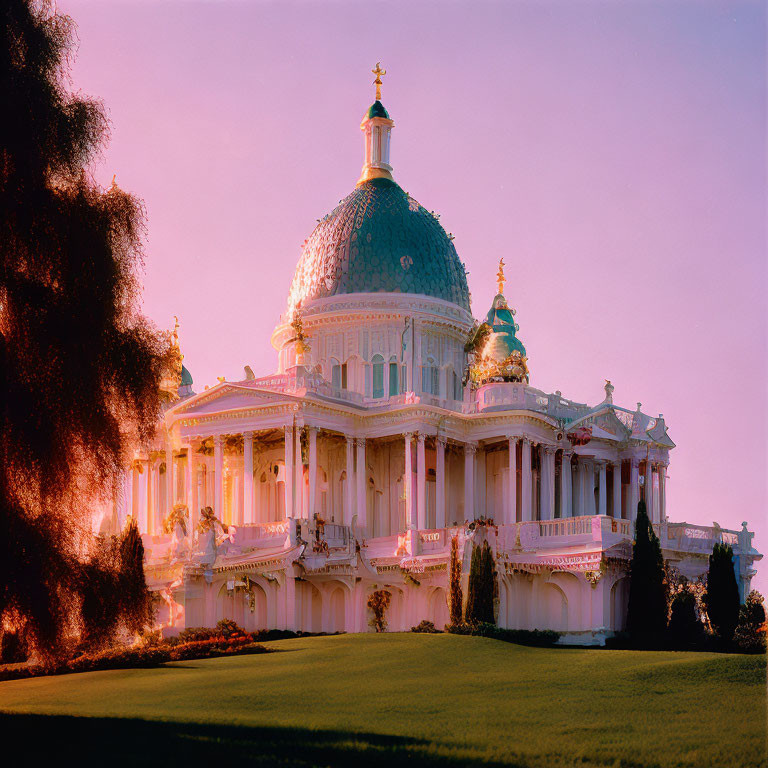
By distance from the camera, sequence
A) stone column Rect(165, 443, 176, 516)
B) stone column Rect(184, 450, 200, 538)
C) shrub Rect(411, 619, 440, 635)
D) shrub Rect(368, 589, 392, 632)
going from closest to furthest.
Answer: shrub Rect(411, 619, 440, 635) → shrub Rect(368, 589, 392, 632) → stone column Rect(184, 450, 200, 538) → stone column Rect(165, 443, 176, 516)

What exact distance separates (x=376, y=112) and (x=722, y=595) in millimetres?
32554

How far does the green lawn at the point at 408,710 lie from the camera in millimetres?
24719

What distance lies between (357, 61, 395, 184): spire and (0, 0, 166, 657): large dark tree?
1629 inches

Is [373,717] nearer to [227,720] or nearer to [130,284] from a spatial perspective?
[227,720]

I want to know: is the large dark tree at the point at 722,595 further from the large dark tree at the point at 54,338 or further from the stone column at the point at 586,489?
the large dark tree at the point at 54,338

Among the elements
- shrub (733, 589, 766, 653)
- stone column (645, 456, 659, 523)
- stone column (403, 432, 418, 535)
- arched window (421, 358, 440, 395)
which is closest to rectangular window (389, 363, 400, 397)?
arched window (421, 358, 440, 395)

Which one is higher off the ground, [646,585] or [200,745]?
[646,585]

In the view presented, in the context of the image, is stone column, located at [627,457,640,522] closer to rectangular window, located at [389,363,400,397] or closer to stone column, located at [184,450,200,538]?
rectangular window, located at [389,363,400,397]

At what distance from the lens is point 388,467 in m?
63.9

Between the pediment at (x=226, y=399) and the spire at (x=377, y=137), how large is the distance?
52.6ft

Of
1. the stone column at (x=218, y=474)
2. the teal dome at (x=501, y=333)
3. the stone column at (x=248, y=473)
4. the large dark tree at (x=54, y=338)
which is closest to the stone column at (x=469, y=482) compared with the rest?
the teal dome at (x=501, y=333)

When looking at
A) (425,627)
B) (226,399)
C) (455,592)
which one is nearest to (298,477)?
(226,399)

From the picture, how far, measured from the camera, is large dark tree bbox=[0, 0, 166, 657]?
27703 mm

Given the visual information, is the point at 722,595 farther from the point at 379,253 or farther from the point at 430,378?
the point at 379,253
